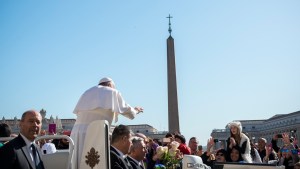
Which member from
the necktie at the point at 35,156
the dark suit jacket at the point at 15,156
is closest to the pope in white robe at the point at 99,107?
the necktie at the point at 35,156

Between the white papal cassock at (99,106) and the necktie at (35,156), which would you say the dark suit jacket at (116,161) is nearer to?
the necktie at (35,156)

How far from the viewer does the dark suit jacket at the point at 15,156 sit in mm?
4102

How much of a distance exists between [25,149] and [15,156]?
0.66 feet

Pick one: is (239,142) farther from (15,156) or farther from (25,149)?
(15,156)

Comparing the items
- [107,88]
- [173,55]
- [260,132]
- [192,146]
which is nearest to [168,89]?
Result: [173,55]

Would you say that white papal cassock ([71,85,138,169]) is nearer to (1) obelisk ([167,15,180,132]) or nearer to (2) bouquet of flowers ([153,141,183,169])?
(2) bouquet of flowers ([153,141,183,169])

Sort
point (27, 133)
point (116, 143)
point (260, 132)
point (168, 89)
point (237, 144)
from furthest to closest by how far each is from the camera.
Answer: point (260, 132) → point (168, 89) → point (237, 144) → point (116, 143) → point (27, 133)

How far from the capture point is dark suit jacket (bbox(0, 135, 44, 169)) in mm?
4102

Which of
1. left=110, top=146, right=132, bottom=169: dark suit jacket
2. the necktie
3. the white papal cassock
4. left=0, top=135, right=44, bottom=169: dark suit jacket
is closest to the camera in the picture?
left=0, top=135, right=44, bottom=169: dark suit jacket

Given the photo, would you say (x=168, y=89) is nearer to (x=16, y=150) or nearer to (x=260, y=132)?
(x=16, y=150)

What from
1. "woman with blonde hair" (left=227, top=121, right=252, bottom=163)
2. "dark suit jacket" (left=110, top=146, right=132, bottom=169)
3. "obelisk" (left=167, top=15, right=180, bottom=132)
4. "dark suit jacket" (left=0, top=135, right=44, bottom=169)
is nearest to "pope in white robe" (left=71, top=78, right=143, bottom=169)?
"dark suit jacket" (left=110, top=146, right=132, bottom=169)

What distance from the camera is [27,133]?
4523 millimetres

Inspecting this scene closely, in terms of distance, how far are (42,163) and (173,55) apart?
3101cm

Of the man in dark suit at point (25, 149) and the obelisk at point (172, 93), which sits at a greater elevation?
the obelisk at point (172, 93)
